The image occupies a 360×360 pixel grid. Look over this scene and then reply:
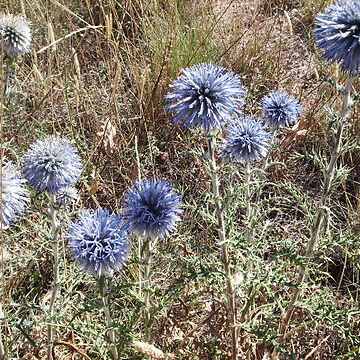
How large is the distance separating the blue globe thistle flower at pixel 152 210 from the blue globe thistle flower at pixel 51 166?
29 centimetres

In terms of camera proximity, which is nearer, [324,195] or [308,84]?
[324,195]

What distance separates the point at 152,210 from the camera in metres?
1.77

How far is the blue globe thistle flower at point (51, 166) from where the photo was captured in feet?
6.18

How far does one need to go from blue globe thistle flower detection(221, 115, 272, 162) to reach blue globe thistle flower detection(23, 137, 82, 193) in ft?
2.19

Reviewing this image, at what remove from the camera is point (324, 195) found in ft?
5.65

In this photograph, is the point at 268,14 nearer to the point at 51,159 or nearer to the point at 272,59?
the point at 272,59

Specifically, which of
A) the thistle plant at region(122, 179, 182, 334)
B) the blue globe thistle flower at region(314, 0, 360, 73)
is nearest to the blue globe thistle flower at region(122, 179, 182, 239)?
the thistle plant at region(122, 179, 182, 334)

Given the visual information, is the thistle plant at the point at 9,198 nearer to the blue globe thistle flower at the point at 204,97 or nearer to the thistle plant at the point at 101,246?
the thistle plant at the point at 101,246

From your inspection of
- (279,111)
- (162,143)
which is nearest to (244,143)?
(279,111)

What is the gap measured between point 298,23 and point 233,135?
9.24ft

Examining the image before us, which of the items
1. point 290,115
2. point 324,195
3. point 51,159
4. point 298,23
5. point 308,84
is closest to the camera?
point 324,195

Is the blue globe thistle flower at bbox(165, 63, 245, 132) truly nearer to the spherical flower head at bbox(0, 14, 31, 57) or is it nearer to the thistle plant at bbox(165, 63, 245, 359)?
the thistle plant at bbox(165, 63, 245, 359)

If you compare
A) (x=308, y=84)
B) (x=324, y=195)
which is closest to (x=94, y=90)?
(x=308, y=84)

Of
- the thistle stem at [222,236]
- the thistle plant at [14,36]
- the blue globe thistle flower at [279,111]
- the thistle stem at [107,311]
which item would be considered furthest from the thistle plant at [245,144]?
the thistle plant at [14,36]
